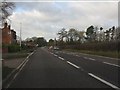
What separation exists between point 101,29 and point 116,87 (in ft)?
448

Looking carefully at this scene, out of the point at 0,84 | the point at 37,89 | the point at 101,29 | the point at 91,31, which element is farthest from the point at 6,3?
the point at 91,31

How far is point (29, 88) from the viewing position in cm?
1164

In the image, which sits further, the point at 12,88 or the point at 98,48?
the point at 98,48

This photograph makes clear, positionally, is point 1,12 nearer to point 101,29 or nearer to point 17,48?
point 17,48

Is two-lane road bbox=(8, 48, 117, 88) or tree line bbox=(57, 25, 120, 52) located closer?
two-lane road bbox=(8, 48, 117, 88)

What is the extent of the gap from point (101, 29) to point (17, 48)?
7591 cm

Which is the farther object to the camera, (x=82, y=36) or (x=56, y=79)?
(x=82, y=36)

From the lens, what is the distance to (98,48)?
64562mm

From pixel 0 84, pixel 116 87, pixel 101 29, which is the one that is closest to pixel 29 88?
pixel 0 84

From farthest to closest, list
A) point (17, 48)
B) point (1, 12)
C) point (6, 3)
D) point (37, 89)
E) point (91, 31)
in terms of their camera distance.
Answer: point (91, 31), point (17, 48), point (6, 3), point (1, 12), point (37, 89)

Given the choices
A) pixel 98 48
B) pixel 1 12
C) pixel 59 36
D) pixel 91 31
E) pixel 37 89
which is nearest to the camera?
pixel 37 89

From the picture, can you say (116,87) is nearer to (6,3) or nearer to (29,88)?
(29,88)

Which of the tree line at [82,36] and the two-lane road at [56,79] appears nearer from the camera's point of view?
the two-lane road at [56,79]

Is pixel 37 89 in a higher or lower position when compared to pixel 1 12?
lower
